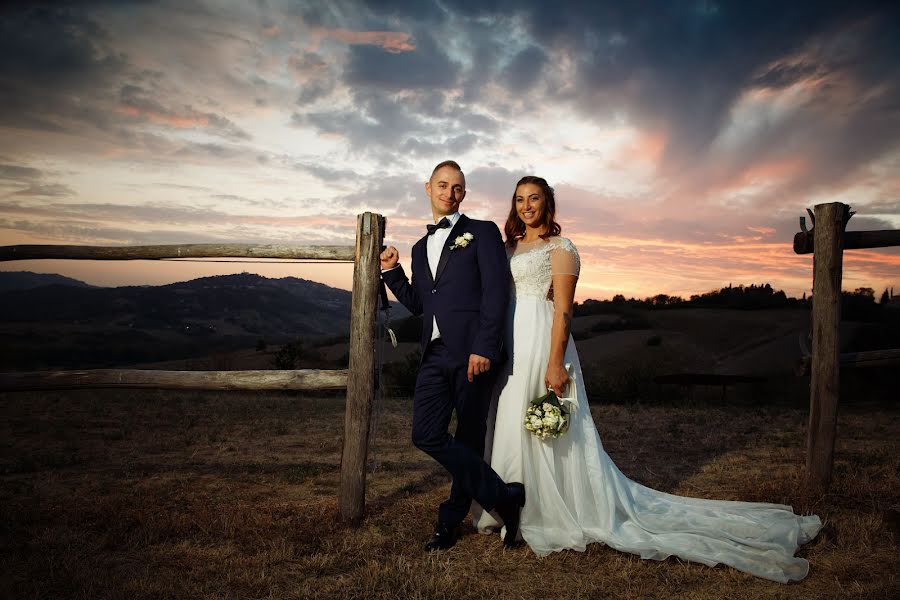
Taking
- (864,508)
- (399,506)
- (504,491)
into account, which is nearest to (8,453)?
(399,506)

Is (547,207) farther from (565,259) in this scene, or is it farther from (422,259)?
(422,259)

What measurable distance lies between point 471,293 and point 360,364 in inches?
44.4

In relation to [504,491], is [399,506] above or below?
below

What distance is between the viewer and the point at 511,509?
12.8 feet

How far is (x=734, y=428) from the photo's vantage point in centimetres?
862

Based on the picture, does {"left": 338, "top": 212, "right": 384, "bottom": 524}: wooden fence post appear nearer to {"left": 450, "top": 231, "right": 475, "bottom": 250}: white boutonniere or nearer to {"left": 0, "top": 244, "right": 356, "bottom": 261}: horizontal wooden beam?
{"left": 0, "top": 244, "right": 356, "bottom": 261}: horizontal wooden beam

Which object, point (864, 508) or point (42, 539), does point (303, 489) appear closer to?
point (42, 539)

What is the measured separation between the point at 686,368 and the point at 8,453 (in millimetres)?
13427

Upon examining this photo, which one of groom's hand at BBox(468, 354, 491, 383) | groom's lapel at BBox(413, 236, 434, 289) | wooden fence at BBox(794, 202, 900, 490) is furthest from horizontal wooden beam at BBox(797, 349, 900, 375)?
groom's lapel at BBox(413, 236, 434, 289)

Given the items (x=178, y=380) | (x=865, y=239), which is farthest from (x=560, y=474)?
(x=865, y=239)

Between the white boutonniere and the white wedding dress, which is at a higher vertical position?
the white boutonniere

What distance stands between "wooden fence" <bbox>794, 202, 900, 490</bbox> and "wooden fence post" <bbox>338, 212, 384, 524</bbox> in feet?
12.1

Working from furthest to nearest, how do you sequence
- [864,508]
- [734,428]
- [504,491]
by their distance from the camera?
[734,428], [864,508], [504,491]

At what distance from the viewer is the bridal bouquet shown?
3.79 metres
